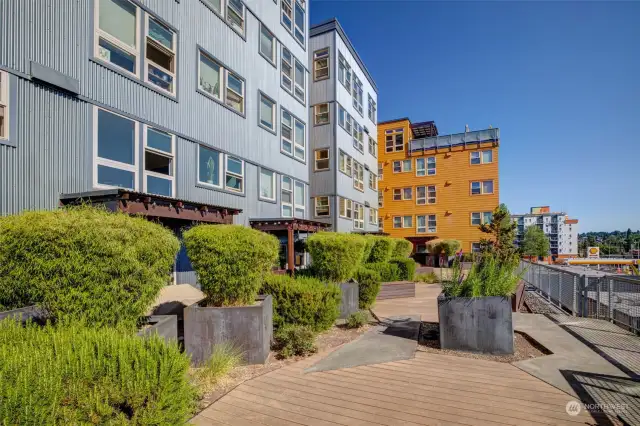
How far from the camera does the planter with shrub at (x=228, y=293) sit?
5238 millimetres

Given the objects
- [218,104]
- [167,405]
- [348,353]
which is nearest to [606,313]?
[348,353]

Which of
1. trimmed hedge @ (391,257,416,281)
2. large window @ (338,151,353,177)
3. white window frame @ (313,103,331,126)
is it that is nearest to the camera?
trimmed hedge @ (391,257,416,281)

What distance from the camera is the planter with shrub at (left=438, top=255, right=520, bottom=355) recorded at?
5625 mm

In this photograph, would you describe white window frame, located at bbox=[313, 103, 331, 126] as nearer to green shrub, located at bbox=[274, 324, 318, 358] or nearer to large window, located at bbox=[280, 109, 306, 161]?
large window, located at bbox=[280, 109, 306, 161]

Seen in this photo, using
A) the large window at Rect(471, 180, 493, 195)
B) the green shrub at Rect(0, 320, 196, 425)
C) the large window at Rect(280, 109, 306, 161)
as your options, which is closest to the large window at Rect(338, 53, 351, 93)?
the large window at Rect(280, 109, 306, 161)

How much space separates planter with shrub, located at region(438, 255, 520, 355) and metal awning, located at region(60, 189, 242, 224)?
604cm

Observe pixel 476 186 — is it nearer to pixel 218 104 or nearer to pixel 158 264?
pixel 218 104

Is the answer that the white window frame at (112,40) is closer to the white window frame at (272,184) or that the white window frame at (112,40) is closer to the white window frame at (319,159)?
the white window frame at (272,184)

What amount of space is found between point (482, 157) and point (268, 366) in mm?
32486

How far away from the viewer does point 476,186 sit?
32562 millimetres

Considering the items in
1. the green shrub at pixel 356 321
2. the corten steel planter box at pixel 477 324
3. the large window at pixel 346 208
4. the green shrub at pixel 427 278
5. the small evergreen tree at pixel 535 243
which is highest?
the large window at pixel 346 208

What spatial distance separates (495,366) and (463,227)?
29739 mm

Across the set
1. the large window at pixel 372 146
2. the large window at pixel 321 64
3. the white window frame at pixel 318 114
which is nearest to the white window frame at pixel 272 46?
the white window frame at pixel 318 114

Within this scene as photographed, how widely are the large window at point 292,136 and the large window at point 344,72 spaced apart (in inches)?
253
